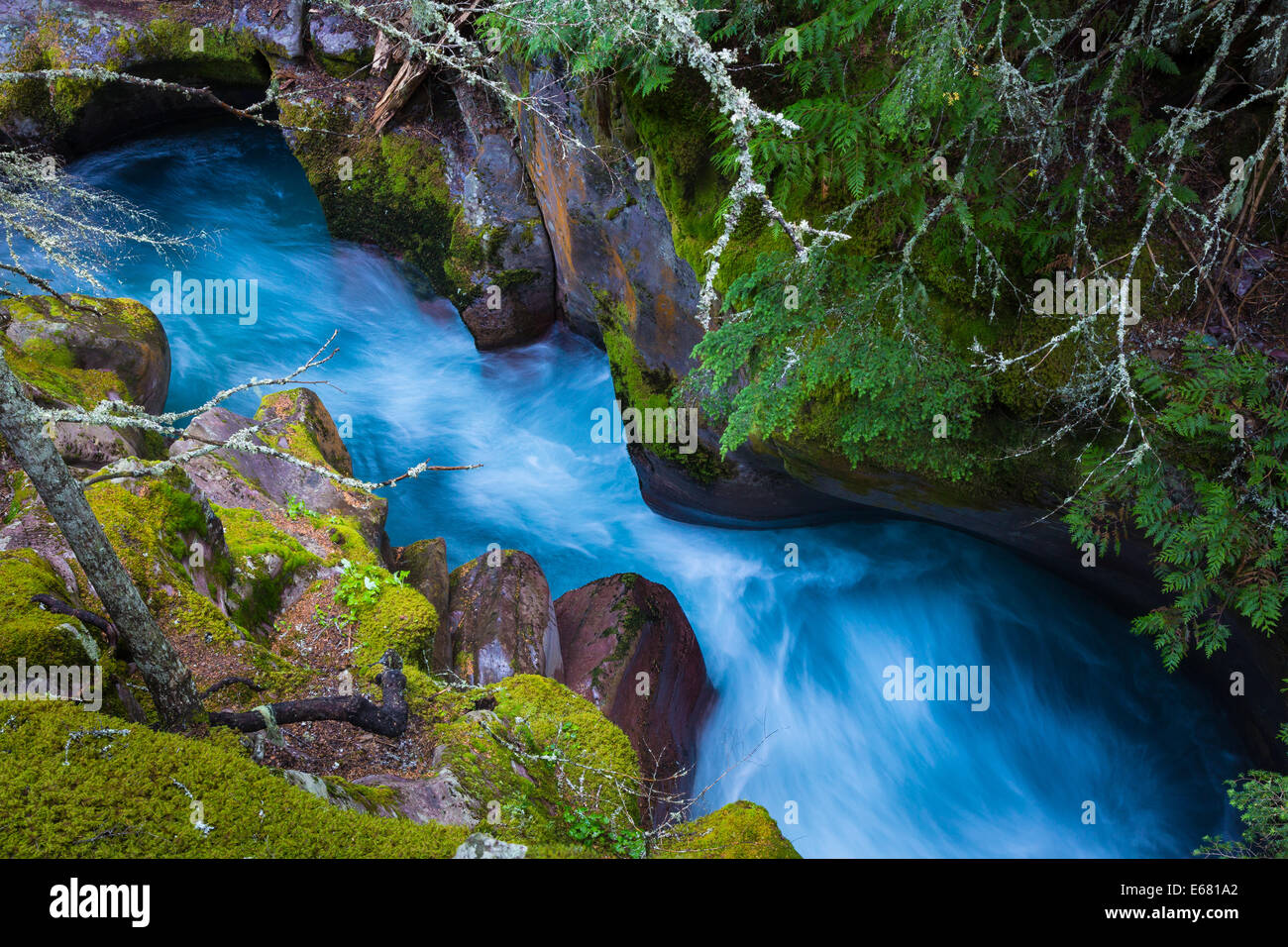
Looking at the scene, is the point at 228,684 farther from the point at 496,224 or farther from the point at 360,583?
the point at 496,224

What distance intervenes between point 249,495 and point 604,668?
386 cm

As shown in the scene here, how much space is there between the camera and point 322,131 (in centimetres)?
1157

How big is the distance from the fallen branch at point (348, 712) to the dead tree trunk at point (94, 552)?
28 centimetres

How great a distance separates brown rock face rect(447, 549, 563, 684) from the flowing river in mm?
2124

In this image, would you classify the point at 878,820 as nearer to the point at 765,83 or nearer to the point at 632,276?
the point at 632,276

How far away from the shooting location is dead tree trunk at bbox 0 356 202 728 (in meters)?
2.72

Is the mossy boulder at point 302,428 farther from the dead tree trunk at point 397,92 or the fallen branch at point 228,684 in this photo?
the dead tree trunk at point 397,92

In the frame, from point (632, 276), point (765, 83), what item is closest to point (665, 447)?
point (632, 276)

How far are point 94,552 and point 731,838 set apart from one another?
3.25 metres

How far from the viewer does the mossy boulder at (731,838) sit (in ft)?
11.8

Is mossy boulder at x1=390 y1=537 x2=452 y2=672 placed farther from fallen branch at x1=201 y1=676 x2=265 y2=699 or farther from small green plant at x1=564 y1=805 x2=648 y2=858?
small green plant at x1=564 y1=805 x2=648 y2=858

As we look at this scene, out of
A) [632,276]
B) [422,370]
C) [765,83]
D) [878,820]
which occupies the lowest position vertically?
[878,820]

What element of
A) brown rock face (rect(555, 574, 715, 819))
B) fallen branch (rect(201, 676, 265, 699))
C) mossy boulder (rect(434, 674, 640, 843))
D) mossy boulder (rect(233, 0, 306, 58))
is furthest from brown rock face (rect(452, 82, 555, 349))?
fallen branch (rect(201, 676, 265, 699))
